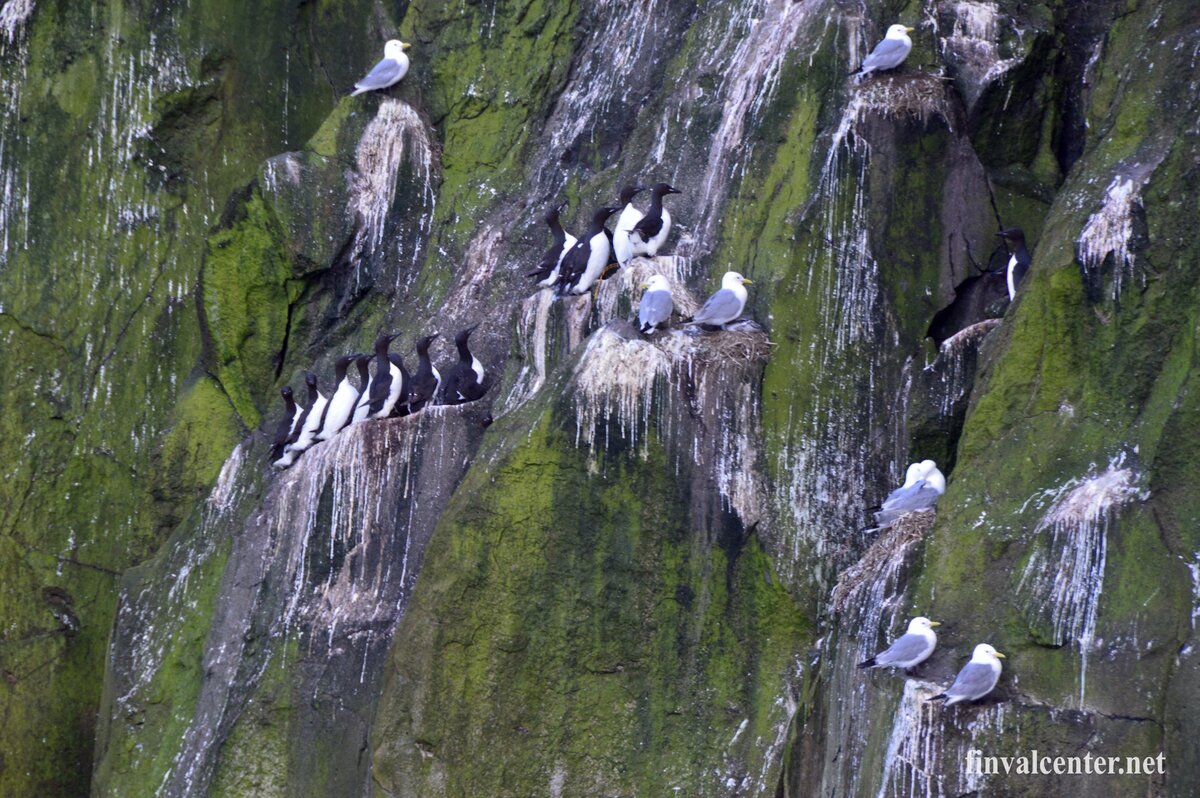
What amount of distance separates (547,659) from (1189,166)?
4992 mm

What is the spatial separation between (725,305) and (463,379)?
250cm

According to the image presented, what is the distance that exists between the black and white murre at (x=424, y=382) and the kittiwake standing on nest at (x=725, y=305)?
8.28 ft

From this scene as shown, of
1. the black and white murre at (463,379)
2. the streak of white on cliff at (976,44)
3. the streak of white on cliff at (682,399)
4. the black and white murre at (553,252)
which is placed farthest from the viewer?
the black and white murre at (553,252)

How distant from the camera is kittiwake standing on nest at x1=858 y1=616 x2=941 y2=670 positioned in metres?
10.2

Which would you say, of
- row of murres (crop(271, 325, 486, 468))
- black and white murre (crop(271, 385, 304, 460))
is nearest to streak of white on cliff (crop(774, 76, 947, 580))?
row of murres (crop(271, 325, 486, 468))

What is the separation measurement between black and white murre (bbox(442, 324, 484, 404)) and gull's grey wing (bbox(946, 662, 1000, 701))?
16.5 ft

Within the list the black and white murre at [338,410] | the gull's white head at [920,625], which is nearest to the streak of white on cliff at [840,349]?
the gull's white head at [920,625]

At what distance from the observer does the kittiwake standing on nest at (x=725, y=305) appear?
40.0 ft

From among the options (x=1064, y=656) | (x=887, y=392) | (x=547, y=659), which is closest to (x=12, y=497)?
(x=547, y=659)

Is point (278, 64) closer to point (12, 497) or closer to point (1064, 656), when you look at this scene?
point (12, 497)

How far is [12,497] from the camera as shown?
17.2 metres

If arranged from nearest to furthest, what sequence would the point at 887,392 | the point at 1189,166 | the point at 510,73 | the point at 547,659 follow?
1. the point at 1189,166
2. the point at 547,659
3. the point at 887,392
4. the point at 510,73

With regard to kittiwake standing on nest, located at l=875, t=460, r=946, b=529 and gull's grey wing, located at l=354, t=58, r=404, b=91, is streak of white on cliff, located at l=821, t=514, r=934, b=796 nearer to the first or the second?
kittiwake standing on nest, located at l=875, t=460, r=946, b=529

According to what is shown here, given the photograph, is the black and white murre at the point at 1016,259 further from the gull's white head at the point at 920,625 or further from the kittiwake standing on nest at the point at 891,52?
the gull's white head at the point at 920,625
